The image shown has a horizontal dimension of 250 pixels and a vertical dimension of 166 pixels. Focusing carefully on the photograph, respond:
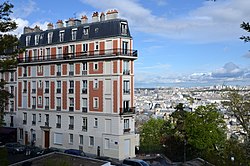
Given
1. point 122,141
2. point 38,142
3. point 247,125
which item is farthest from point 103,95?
point 247,125

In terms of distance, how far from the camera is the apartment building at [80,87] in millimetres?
39406

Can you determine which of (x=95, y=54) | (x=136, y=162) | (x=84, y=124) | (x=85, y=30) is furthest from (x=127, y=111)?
(x=85, y=30)

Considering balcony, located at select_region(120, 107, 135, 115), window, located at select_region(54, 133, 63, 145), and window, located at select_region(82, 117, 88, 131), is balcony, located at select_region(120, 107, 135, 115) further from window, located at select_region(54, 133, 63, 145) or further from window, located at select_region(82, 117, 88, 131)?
window, located at select_region(54, 133, 63, 145)

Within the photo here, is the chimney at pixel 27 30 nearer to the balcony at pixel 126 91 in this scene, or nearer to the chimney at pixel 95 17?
the chimney at pixel 95 17

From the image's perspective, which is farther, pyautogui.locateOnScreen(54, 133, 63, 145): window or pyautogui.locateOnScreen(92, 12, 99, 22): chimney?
→ pyautogui.locateOnScreen(54, 133, 63, 145): window

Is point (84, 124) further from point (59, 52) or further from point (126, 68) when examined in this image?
point (59, 52)

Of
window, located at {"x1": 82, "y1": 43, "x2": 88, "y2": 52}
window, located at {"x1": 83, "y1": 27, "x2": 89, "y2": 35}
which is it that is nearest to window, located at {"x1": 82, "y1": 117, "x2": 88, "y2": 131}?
window, located at {"x1": 82, "y1": 43, "x2": 88, "y2": 52}

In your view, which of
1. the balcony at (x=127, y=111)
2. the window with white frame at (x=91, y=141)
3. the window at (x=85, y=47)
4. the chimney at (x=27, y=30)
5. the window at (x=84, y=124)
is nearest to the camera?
the balcony at (x=127, y=111)

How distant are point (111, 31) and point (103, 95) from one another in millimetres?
7284

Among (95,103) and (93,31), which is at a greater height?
(93,31)

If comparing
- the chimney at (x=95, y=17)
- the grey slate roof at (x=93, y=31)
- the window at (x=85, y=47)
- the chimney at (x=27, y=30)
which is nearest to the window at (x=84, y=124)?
the window at (x=85, y=47)

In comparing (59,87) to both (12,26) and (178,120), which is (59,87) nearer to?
(178,120)

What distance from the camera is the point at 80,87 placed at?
42688 millimetres

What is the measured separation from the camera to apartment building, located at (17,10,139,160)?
3941 cm
